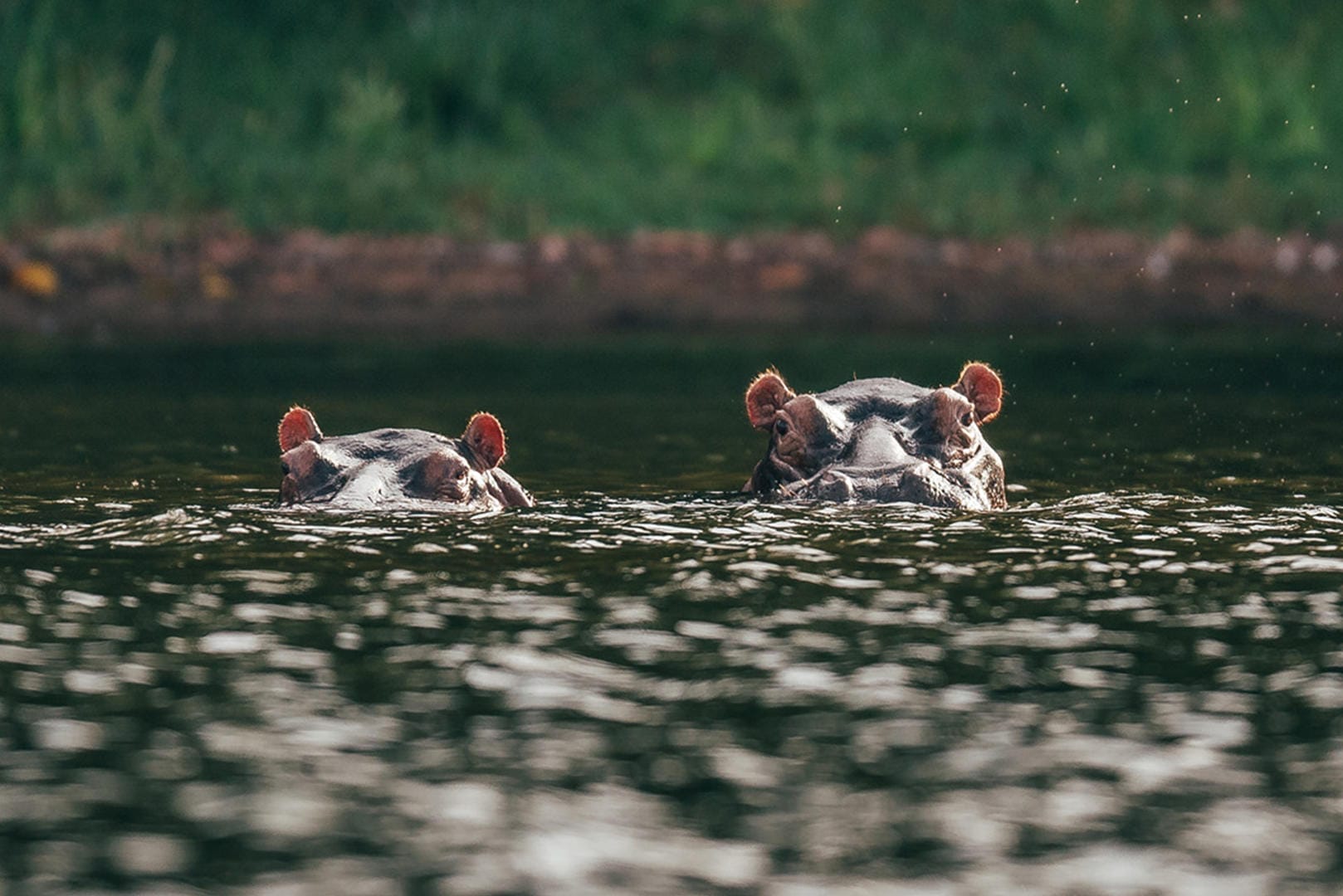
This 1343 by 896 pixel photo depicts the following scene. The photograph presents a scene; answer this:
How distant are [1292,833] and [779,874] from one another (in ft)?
4.58

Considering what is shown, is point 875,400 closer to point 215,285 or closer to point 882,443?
point 882,443

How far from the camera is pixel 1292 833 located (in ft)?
21.1

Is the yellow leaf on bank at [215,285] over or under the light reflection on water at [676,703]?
over

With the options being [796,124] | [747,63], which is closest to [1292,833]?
[796,124]

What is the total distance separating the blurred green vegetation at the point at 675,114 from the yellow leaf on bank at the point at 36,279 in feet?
2.00

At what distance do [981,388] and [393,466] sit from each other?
3.14 m

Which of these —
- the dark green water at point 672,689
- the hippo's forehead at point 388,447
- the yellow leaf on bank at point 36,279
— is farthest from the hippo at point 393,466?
the yellow leaf on bank at point 36,279

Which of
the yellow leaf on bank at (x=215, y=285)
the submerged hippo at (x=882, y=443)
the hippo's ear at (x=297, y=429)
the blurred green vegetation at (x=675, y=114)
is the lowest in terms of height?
→ the submerged hippo at (x=882, y=443)

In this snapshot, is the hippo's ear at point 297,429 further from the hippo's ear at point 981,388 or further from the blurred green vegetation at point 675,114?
the blurred green vegetation at point 675,114

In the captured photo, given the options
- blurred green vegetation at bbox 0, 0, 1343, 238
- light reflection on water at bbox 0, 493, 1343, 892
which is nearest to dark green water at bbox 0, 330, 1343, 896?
light reflection on water at bbox 0, 493, 1343, 892

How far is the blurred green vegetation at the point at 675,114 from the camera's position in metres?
25.4

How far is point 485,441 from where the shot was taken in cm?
1216

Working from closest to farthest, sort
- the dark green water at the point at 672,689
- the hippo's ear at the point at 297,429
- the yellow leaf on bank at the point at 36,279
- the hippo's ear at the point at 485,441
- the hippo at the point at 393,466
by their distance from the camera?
the dark green water at the point at 672,689, the hippo at the point at 393,466, the hippo's ear at the point at 297,429, the hippo's ear at the point at 485,441, the yellow leaf on bank at the point at 36,279

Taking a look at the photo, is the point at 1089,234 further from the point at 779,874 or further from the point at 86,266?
the point at 779,874
